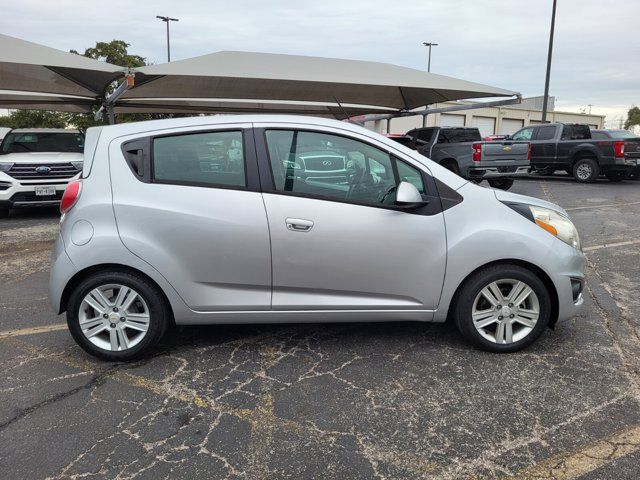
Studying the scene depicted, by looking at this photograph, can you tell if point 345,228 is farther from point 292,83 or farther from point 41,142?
point 41,142

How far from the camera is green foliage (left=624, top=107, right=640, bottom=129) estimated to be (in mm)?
63188

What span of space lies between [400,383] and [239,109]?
1257 centimetres

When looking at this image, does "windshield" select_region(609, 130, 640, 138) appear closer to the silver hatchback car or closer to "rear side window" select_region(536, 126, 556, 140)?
"rear side window" select_region(536, 126, 556, 140)

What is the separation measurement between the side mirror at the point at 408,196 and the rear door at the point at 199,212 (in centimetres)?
91

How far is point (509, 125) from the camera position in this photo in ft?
169

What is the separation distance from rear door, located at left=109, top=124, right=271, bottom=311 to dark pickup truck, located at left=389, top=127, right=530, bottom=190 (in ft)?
31.8

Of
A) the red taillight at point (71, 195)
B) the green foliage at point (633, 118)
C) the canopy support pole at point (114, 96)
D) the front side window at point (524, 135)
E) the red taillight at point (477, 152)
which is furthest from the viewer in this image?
the green foliage at point (633, 118)

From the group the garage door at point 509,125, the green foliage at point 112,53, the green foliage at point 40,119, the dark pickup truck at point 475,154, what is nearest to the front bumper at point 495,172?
the dark pickup truck at point 475,154

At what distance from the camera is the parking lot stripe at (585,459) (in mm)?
2375

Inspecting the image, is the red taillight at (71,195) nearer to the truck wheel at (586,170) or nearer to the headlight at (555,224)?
the headlight at (555,224)

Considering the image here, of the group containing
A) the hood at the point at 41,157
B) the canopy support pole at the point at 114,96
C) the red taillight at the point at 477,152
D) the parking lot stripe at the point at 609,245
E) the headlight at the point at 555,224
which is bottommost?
the parking lot stripe at the point at 609,245

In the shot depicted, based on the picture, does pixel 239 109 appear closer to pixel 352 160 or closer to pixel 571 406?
pixel 352 160

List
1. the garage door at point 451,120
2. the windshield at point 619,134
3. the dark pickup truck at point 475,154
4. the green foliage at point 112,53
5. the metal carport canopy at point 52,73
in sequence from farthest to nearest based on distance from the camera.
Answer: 1. the garage door at point 451,120
2. the green foliage at point 112,53
3. the windshield at point 619,134
4. the dark pickup truck at point 475,154
5. the metal carport canopy at point 52,73

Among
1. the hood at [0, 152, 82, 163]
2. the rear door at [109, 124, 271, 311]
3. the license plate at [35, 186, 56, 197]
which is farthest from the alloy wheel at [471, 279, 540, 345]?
the hood at [0, 152, 82, 163]
